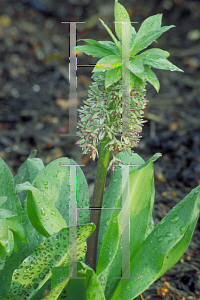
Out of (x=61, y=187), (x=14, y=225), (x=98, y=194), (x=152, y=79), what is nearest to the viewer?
(x=152, y=79)

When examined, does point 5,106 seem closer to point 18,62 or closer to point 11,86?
point 11,86

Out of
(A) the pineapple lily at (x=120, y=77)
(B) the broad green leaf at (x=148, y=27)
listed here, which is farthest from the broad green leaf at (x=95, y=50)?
(B) the broad green leaf at (x=148, y=27)

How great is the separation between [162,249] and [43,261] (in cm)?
45

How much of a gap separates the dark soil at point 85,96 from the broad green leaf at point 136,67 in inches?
54.3

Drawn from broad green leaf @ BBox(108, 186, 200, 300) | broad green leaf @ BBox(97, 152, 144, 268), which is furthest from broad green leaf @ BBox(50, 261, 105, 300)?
broad green leaf @ BBox(97, 152, 144, 268)

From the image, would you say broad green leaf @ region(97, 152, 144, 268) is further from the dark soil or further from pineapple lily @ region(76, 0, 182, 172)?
the dark soil

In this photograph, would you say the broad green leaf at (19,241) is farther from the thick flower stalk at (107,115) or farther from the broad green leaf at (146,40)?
the broad green leaf at (146,40)

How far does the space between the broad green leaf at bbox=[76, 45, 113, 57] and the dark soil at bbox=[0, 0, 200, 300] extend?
1.42 m

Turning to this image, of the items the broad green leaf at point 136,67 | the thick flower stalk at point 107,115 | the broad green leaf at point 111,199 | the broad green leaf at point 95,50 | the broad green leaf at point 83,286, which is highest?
the broad green leaf at point 95,50

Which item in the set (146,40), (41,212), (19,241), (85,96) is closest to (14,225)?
(41,212)

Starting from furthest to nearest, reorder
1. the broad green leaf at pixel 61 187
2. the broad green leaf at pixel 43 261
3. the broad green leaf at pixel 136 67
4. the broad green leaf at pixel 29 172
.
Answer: the broad green leaf at pixel 29 172, the broad green leaf at pixel 61 187, the broad green leaf at pixel 43 261, the broad green leaf at pixel 136 67

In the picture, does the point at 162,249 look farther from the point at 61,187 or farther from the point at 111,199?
the point at 61,187

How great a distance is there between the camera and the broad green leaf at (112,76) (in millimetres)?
1056

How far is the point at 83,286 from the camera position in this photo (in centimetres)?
120
